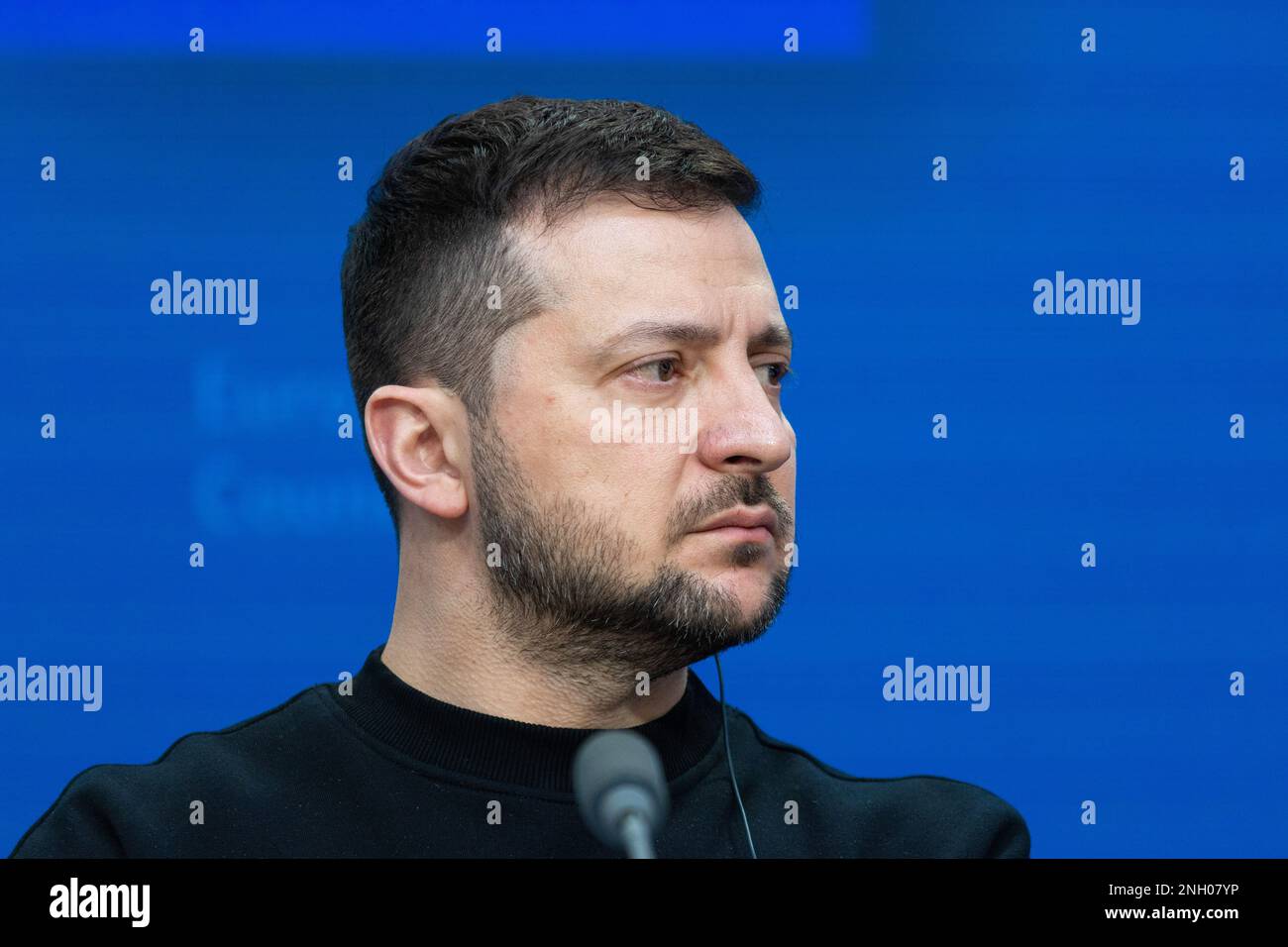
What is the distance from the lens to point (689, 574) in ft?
5.90

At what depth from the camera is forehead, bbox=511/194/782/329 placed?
183 centimetres

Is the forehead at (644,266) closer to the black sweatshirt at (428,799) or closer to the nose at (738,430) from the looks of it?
the nose at (738,430)

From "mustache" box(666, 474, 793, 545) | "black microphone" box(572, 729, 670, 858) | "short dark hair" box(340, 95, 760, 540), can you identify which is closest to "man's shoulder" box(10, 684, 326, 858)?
"short dark hair" box(340, 95, 760, 540)

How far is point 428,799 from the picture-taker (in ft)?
6.15

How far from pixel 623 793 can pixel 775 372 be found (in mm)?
804

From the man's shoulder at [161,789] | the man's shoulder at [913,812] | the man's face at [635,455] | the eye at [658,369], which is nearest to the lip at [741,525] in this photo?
the man's face at [635,455]

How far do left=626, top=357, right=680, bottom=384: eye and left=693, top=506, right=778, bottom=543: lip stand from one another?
178 millimetres

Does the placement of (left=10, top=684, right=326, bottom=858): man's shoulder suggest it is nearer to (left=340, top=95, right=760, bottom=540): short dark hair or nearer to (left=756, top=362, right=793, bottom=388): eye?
(left=340, top=95, right=760, bottom=540): short dark hair

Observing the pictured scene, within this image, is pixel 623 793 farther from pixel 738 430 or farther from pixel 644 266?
pixel 644 266

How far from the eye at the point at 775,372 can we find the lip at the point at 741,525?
8.7 inches

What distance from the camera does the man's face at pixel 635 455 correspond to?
1.80m
